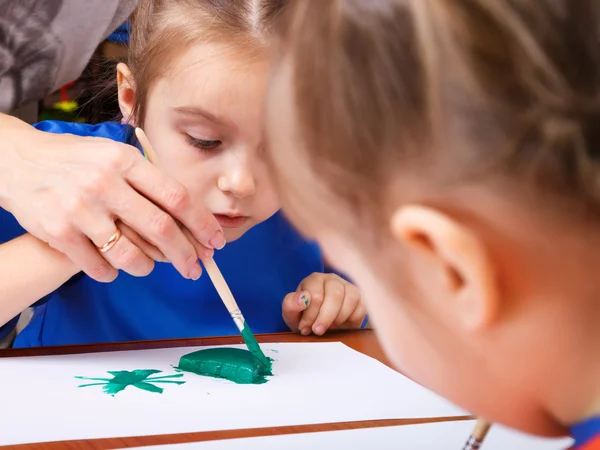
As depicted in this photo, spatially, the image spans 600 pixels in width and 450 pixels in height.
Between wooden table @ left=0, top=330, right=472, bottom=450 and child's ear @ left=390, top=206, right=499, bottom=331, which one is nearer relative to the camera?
child's ear @ left=390, top=206, right=499, bottom=331

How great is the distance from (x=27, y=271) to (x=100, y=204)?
0.13 meters

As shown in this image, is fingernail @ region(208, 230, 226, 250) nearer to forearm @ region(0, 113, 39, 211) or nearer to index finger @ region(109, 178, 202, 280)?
index finger @ region(109, 178, 202, 280)

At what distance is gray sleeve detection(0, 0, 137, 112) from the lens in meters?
0.98

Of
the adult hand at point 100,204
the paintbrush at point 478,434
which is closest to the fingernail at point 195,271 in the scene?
the adult hand at point 100,204

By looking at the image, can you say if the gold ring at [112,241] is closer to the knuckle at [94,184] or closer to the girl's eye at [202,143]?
the knuckle at [94,184]

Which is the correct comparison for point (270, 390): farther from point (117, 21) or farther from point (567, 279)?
point (117, 21)

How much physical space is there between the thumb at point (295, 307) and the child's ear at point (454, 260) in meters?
0.56

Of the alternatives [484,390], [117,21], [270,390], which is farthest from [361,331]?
[117,21]

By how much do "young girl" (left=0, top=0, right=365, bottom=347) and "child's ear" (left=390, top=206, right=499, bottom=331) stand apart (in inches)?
15.3

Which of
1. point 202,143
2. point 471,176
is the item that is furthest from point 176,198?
point 471,176

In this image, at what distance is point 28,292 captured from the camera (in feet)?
2.31

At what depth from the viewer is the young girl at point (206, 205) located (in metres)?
0.72

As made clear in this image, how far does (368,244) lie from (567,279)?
89 millimetres

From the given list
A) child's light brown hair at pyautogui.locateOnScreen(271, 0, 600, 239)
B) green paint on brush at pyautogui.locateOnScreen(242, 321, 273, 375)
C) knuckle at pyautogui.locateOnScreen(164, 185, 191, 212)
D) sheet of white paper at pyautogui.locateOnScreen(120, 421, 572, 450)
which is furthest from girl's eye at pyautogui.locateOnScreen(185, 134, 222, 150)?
child's light brown hair at pyautogui.locateOnScreen(271, 0, 600, 239)
